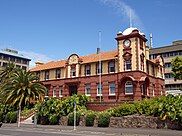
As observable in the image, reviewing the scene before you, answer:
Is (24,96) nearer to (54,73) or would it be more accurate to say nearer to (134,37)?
(54,73)

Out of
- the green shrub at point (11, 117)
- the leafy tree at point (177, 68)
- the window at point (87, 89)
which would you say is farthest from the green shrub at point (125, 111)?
the green shrub at point (11, 117)

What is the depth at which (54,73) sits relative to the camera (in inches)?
2168

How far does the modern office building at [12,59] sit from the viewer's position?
104 metres

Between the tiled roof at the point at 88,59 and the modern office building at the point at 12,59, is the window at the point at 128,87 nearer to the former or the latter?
the tiled roof at the point at 88,59

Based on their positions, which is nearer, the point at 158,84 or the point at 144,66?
the point at 144,66

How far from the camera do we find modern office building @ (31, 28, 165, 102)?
4275cm

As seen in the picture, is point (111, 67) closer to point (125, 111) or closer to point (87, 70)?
point (87, 70)

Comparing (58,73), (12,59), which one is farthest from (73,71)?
(12,59)

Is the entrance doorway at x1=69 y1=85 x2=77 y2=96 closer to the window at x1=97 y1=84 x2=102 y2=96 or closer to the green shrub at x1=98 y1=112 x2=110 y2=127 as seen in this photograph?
the window at x1=97 y1=84 x2=102 y2=96

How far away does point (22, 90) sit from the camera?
41031mm

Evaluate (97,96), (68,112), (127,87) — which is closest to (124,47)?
(127,87)

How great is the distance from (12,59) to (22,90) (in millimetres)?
70715

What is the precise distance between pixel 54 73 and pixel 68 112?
17967mm

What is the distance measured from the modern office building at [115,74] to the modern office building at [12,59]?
5398 centimetres
